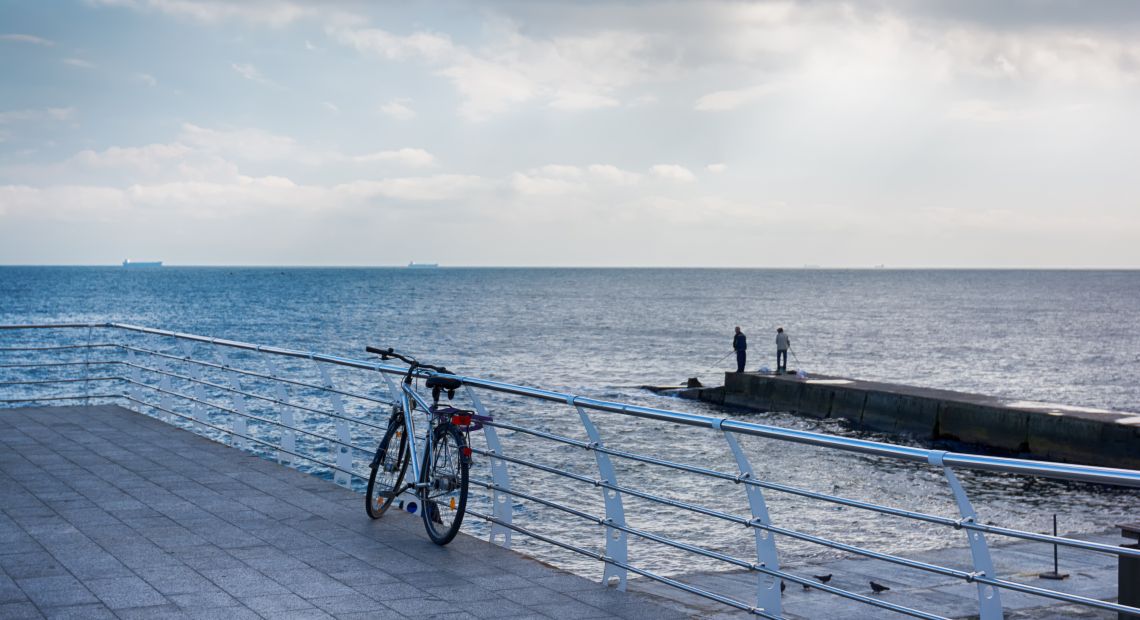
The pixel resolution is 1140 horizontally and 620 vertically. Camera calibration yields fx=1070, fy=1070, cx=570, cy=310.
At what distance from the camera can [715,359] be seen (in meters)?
58.3

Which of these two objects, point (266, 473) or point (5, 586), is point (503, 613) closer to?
point (5, 586)

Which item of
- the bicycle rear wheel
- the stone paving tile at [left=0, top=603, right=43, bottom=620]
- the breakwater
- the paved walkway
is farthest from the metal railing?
the breakwater

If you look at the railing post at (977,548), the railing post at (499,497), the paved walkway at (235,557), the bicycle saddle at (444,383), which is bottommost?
the paved walkway at (235,557)

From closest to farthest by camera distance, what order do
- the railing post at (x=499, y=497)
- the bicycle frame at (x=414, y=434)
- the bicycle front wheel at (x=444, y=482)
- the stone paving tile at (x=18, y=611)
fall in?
the stone paving tile at (x=18, y=611) < the bicycle front wheel at (x=444, y=482) < the railing post at (x=499, y=497) < the bicycle frame at (x=414, y=434)

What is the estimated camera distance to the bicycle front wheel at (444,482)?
7012 mm

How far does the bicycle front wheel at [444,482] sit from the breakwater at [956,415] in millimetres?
23052

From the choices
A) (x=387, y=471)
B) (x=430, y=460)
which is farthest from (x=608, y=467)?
(x=387, y=471)

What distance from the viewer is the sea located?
63.2 ft

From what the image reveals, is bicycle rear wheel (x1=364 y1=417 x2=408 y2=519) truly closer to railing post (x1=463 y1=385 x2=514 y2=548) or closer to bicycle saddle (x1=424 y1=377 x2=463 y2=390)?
bicycle saddle (x1=424 y1=377 x2=463 y2=390)

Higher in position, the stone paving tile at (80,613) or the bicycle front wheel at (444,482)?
the bicycle front wheel at (444,482)

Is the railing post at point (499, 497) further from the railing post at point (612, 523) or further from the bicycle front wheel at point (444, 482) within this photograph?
the railing post at point (612, 523)

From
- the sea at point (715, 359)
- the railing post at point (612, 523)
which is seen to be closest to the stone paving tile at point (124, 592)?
the railing post at point (612, 523)

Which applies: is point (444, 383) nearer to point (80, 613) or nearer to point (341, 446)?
point (341, 446)

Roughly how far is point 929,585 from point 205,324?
260ft
